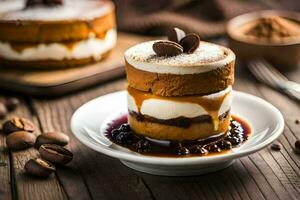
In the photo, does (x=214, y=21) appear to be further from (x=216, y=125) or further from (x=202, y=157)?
(x=202, y=157)

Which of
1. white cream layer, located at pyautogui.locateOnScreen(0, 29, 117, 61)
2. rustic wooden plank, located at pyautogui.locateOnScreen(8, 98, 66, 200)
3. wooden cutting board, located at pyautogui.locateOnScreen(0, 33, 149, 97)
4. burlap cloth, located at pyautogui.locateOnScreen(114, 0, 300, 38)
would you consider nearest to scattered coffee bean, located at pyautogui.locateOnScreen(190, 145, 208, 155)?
rustic wooden plank, located at pyautogui.locateOnScreen(8, 98, 66, 200)

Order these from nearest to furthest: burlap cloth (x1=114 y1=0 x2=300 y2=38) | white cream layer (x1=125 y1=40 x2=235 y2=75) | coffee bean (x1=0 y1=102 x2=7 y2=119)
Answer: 1. white cream layer (x1=125 y1=40 x2=235 y2=75)
2. coffee bean (x1=0 y1=102 x2=7 y2=119)
3. burlap cloth (x1=114 y1=0 x2=300 y2=38)

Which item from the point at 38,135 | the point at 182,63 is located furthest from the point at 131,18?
the point at 182,63

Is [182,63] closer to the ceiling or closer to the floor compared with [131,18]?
closer to the ceiling

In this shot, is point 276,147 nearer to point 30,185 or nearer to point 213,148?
point 213,148

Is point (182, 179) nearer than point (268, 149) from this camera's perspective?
Yes

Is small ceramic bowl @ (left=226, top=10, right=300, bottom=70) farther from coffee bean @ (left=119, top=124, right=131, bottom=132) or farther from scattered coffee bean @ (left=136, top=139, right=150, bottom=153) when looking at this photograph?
scattered coffee bean @ (left=136, top=139, right=150, bottom=153)

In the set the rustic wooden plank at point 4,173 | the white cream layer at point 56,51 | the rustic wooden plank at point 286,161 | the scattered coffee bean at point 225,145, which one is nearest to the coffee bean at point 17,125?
the rustic wooden plank at point 4,173
